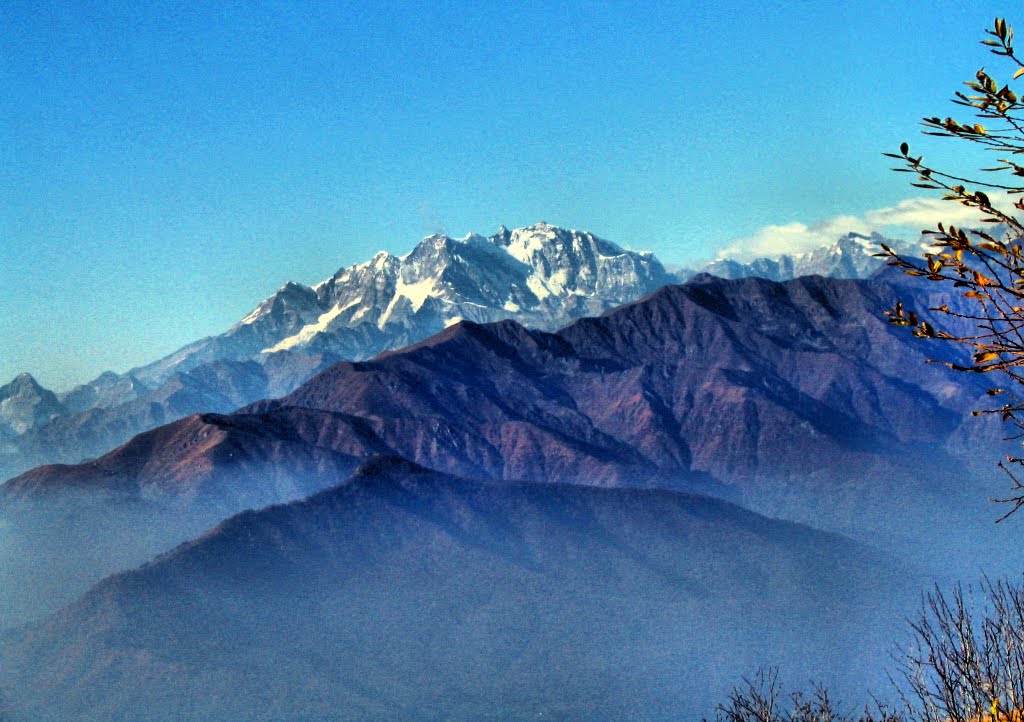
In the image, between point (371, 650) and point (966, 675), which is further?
point (371, 650)

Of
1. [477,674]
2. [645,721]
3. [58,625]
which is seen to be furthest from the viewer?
[58,625]

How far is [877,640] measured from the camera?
19350 cm

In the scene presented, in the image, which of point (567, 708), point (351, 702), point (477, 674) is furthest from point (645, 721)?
point (351, 702)

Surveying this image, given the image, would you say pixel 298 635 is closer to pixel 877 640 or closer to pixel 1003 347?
pixel 877 640

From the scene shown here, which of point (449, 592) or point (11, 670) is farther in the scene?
point (449, 592)

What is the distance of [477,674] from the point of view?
576ft

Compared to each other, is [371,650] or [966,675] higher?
[371,650]

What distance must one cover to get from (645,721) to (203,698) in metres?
65.0

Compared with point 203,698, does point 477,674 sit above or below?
above

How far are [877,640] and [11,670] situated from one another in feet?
471

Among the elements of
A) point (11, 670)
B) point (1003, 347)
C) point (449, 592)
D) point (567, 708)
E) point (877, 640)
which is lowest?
point (11, 670)

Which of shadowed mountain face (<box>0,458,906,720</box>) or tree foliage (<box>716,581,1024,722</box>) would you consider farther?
shadowed mountain face (<box>0,458,906,720</box>)

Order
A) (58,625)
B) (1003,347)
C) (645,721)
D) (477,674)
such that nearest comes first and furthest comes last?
(1003,347) → (645,721) → (477,674) → (58,625)

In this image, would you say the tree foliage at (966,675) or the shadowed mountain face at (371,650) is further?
the shadowed mountain face at (371,650)
